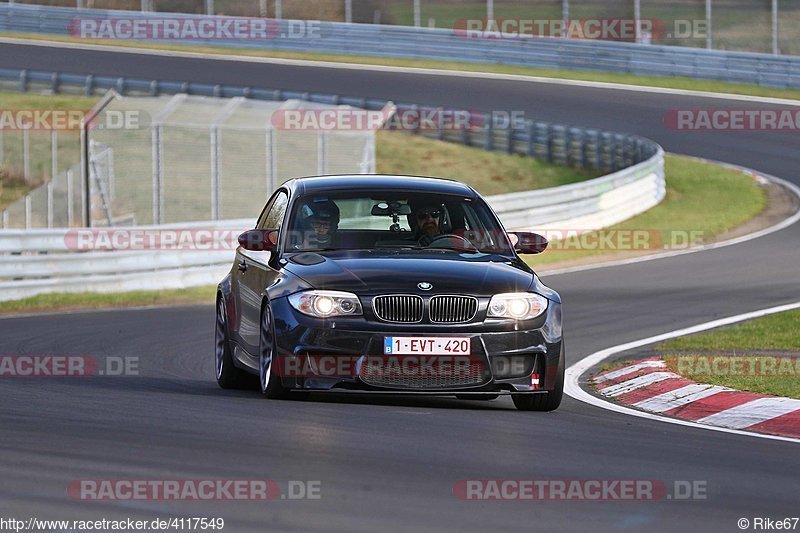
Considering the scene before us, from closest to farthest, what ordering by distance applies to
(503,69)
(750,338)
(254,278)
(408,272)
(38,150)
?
(408,272), (254,278), (750,338), (38,150), (503,69)

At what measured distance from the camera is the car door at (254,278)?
1027 cm

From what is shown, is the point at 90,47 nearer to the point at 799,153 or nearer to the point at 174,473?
the point at 799,153

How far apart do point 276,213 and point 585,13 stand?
114 ft

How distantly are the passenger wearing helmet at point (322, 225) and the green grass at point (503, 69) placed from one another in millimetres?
32464

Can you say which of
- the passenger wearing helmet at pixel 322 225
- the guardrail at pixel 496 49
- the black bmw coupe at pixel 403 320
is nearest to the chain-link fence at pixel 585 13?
the guardrail at pixel 496 49

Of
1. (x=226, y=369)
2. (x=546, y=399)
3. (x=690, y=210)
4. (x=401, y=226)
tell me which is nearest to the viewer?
(x=546, y=399)

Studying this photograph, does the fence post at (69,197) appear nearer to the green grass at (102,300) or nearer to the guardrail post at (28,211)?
the guardrail post at (28,211)

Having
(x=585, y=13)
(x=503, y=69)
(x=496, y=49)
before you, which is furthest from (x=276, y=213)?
(x=496, y=49)

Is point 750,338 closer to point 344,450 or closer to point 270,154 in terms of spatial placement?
point 344,450

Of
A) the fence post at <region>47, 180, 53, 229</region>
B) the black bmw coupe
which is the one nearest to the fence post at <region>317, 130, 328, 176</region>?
the fence post at <region>47, 180, 53, 229</region>

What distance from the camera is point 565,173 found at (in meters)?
34.7

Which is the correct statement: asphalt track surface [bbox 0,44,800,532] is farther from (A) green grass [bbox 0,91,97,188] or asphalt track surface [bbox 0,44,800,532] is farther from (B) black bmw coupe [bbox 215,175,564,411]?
(A) green grass [bbox 0,91,97,188]

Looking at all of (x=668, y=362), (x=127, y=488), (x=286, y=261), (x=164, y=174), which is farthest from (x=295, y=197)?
(x=164, y=174)

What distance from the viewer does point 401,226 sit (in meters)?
10.4
